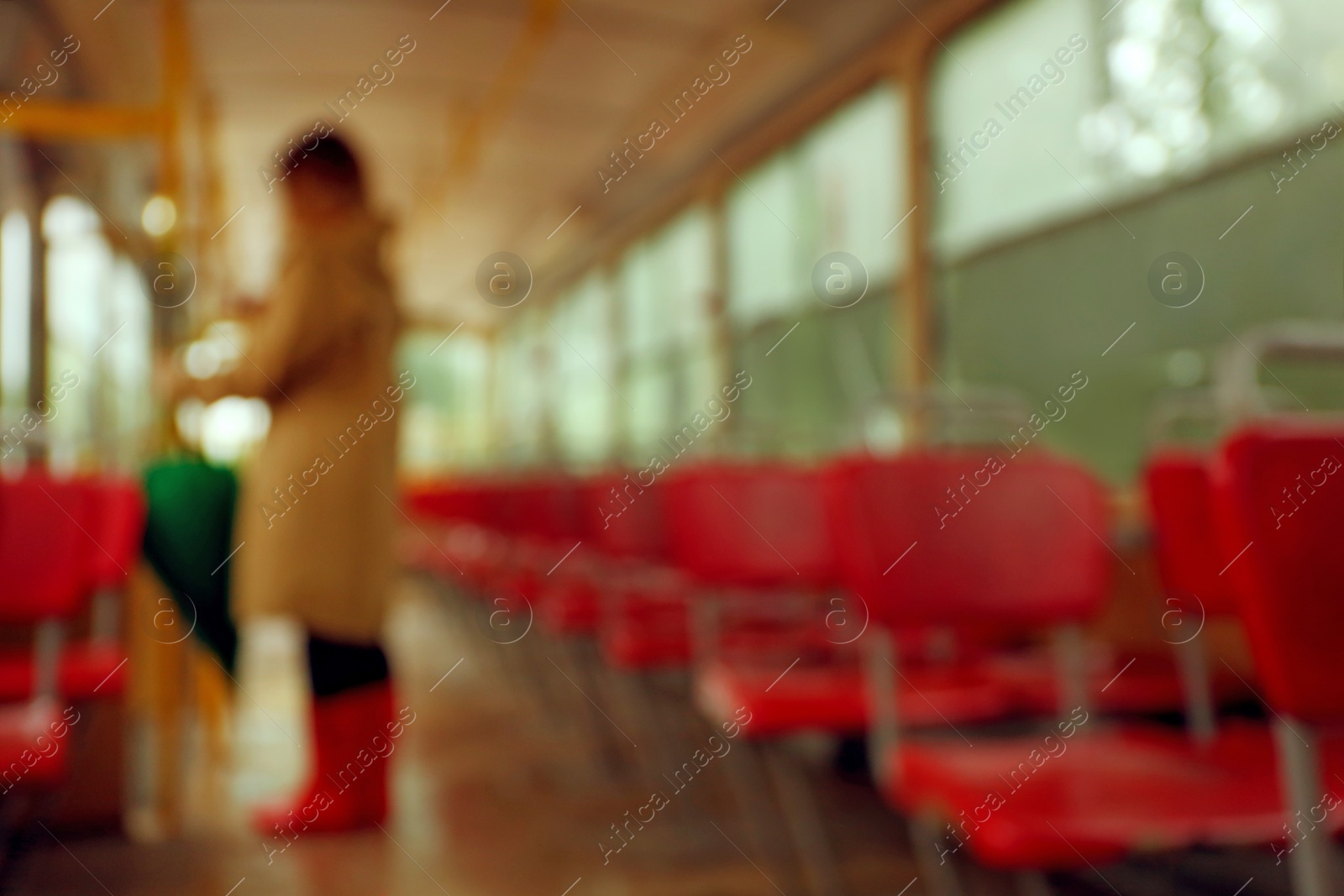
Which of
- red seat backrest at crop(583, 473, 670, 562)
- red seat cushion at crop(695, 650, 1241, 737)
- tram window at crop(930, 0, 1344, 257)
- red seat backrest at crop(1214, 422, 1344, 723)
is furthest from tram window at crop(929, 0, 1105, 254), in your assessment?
red seat backrest at crop(1214, 422, 1344, 723)

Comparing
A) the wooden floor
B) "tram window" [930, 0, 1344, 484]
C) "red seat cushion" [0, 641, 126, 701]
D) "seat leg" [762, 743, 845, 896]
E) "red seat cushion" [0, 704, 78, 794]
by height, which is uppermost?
"tram window" [930, 0, 1344, 484]

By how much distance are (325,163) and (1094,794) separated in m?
2.00

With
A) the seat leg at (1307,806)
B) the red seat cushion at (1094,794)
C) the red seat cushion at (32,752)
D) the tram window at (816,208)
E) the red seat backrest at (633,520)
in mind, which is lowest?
the red seat cushion at (1094,794)

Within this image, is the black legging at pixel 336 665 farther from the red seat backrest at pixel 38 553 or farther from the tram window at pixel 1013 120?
the tram window at pixel 1013 120

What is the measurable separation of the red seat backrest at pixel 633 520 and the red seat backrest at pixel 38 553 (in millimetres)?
1450

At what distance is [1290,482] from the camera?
0.83 m

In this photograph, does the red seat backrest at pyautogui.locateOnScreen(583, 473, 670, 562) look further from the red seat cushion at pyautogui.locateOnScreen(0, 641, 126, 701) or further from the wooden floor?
the red seat cushion at pyautogui.locateOnScreen(0, 641, 126, 701)

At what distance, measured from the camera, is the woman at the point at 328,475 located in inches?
92.2

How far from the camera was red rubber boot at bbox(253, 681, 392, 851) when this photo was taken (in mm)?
2424

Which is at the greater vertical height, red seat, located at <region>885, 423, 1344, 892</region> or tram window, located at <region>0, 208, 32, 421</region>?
tram window, located at <region>0, 208, 32, 421</region>

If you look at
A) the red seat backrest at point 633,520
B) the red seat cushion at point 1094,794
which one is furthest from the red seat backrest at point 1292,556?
the red seat backrest at point 633,520

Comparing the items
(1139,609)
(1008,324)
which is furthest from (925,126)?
(1139,609)

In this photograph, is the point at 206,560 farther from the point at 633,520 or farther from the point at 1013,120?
the point at 1013,120

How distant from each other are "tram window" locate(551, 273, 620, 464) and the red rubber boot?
215 inches
